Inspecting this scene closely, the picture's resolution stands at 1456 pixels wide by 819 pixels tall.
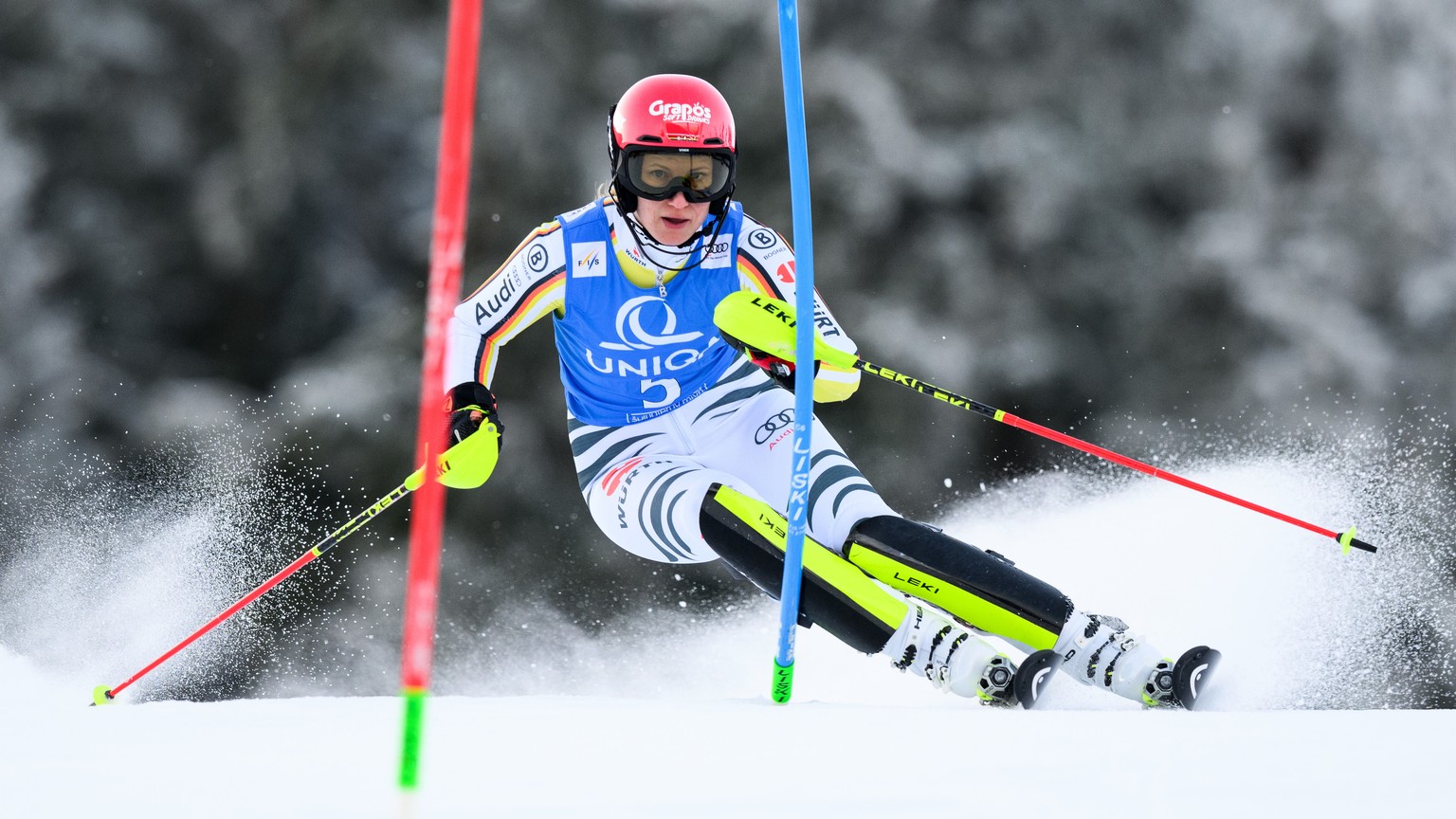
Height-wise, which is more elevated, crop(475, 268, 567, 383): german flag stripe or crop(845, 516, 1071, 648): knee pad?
crop(475, 268, 567, 383): german flag stripe

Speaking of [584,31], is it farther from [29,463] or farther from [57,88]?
[29,463]

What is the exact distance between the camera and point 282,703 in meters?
2.60

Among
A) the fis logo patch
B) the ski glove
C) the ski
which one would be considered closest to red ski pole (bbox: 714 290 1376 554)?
the ski glove

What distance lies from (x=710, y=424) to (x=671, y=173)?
739 millimetres

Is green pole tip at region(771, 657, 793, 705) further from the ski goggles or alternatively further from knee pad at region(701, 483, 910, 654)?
the ski goggles

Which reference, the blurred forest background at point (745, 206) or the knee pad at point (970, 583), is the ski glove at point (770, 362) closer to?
the knee pad at point (970, 583)

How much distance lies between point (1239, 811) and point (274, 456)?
6657 millimetres

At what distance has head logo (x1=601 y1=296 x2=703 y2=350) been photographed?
328 centimetres

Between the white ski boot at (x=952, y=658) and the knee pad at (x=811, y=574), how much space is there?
4cm

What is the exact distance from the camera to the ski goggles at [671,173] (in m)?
3.06

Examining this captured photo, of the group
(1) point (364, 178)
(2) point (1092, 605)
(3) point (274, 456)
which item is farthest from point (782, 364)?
(1) point (364, 178)

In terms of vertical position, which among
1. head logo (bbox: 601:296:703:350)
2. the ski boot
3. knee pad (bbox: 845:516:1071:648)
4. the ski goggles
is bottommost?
the ski boot

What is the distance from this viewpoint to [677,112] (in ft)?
9.94

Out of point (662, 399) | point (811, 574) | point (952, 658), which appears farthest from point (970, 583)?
point (662, 399)
